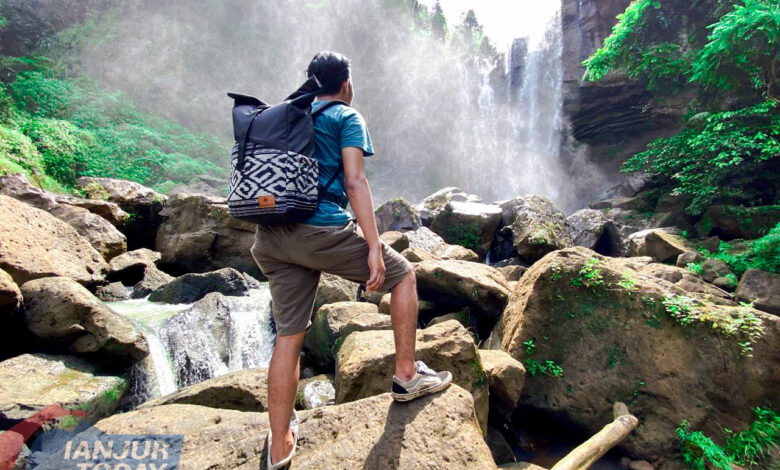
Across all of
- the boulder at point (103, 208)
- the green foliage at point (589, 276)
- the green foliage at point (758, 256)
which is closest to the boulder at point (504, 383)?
the green foliage at point (589, 276)

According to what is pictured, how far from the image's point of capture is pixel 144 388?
4.73 meters

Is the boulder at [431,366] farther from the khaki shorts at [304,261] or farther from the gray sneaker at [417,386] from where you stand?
the khaki shorts at [304,261]

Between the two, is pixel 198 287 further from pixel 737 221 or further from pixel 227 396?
pixel 737 221

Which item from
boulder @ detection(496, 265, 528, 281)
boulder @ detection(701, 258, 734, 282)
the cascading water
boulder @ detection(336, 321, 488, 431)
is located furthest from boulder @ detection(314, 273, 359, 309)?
boulder @ detection(701, 258, 734, 282)

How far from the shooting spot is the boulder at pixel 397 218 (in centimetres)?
1135

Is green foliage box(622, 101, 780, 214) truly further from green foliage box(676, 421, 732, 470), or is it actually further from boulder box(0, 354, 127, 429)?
boulder box(0, 354, 127, 429)

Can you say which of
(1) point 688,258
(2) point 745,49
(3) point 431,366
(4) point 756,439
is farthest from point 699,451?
(2) point 745,49

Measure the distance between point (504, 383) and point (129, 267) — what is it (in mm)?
8232

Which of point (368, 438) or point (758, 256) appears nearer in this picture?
point (368, 438)

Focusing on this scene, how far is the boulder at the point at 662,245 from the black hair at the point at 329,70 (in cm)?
841

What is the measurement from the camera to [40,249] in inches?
214

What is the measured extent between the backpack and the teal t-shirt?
9cm

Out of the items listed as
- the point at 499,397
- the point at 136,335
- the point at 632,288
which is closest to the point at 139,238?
the point at 136,335

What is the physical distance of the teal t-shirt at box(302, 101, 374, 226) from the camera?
1.99 m
